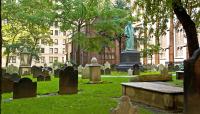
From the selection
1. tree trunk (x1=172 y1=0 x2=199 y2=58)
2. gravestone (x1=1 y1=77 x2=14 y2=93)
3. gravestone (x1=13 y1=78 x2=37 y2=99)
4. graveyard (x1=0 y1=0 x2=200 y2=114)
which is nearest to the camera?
graveyard (x1=0 y1=0 x2=200 y2=114)

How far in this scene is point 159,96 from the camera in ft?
34.1

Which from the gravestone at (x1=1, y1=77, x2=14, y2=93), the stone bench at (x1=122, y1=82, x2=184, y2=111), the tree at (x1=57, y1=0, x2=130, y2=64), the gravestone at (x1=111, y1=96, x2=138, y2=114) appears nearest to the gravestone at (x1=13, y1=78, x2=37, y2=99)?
the gravestone at (x1=1, y1=77, x2=14, y2=93)

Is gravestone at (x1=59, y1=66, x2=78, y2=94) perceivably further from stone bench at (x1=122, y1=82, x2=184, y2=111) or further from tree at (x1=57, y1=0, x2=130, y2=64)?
tree at (x1=57, y1=0, x2=130, y2=64)

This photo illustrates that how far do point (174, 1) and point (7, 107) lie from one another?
22.1 feet

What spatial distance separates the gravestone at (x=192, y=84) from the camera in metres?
7.21

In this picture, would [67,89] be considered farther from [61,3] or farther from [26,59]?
[61,3]

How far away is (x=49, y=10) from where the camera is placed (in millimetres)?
38031

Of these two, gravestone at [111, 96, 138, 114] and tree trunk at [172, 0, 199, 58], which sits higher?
tree trunk at [172, 0, 199, 58]

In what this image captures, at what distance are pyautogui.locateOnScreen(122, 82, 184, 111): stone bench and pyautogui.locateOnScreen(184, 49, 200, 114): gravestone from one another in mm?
2399

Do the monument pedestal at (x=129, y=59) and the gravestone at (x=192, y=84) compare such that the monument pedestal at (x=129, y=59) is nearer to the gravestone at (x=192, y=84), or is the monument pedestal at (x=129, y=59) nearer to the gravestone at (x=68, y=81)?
the gravestone at (x=68, y=81)

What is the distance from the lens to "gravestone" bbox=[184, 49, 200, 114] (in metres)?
7.21

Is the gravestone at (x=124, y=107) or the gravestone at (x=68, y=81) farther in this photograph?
the gravestone at (x=68, y=81)

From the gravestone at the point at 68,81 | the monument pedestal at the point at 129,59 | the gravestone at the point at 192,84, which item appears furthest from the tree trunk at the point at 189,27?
the monument pedestal at the point at 129,59

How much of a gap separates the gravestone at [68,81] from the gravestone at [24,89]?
139 cm
